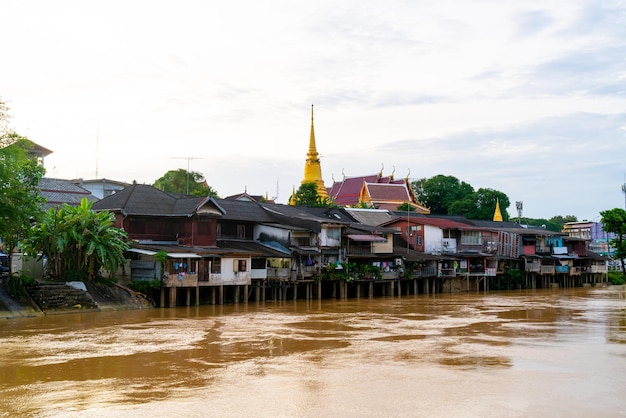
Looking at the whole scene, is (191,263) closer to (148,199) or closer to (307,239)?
(148,199)

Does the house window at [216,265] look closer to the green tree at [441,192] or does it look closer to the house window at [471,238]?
the house window at [471,238]

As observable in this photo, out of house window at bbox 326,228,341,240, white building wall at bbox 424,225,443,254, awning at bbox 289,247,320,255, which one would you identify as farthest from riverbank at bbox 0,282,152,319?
white building wall at bbox 424,225,443,254

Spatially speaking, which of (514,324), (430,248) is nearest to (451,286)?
(430,248)

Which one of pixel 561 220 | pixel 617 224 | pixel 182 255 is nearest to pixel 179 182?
pixel 182 255

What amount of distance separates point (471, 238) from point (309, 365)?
3727 centimetres

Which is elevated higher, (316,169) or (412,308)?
(316,169)

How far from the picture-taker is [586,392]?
1532cm

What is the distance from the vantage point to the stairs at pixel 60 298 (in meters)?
29.0

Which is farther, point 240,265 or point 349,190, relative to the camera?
point 349,190

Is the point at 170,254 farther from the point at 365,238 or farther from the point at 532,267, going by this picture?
the point at 532,267

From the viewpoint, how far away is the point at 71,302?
29656 mm

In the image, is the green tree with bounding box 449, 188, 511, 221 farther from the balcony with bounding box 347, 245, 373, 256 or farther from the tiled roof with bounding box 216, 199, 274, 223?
the tiled roof with bounding box 216, 199, 274, 223

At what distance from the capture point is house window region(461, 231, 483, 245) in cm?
5344

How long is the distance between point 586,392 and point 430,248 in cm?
3607
